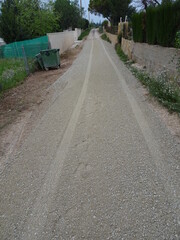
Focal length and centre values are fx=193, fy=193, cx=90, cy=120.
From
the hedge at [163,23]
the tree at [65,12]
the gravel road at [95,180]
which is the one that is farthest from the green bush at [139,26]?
the tree at [65,12]

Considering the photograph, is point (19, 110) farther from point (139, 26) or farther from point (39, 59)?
point (139, 26)

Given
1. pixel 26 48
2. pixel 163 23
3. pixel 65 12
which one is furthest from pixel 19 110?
pixel 65 12

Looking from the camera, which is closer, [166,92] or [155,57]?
[166,92]

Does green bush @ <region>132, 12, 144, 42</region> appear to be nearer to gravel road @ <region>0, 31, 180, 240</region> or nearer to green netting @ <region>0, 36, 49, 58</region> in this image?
green netting @ <region>0, 36, 49, 58</region>

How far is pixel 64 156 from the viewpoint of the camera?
3.26 m

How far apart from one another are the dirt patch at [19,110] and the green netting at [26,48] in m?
4.94

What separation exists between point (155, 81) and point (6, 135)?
4.44 meters

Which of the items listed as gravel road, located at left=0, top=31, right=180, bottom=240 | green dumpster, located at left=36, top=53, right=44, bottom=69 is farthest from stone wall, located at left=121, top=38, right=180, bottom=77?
green dumpster, located at left=36, top=53, right=44, bottom=69

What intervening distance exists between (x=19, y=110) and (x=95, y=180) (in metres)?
3.69

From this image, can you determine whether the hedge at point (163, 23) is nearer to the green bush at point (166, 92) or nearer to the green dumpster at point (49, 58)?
the green bush at point (166, 92)

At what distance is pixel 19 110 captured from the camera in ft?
18.1

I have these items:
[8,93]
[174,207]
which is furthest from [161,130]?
[8,93]

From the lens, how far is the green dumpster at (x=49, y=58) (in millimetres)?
10891

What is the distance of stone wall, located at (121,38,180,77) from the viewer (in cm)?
582
